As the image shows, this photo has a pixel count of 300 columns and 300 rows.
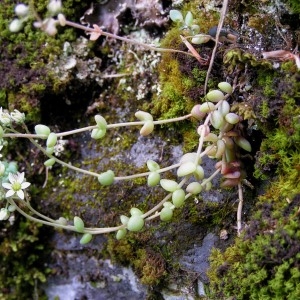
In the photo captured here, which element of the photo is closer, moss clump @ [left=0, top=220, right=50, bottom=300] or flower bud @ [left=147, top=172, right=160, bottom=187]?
flower bud @ [left=147, top=172, right=160, bottom=187]

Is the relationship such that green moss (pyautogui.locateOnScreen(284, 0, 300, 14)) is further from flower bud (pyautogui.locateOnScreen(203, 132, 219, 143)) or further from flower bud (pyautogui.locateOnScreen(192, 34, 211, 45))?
flower bud (pyautogui.locateOnScreen(203, 132, 219, 143))

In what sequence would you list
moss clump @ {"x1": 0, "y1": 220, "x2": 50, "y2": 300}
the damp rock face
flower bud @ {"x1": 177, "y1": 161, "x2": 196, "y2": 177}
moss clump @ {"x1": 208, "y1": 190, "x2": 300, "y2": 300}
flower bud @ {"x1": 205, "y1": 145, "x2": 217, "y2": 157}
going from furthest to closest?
moss clump @ {"x1": 0, "y1": 220, "x2": 50, "y2": 300} → the damp rock face → flower bud @ {"x1": 205, "y1": 145, "x2": 217, "y2": 157} → flower bud @ {"x1": 177, "y1": 161, "x2": 196, "y2": 177} → moss clump @ {"x1": 208, "y1": 190, "x2": 300, "y2": 300}

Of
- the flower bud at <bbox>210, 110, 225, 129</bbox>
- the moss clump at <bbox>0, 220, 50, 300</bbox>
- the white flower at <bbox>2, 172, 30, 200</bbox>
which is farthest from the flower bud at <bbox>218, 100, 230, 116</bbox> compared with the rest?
the moss clump at <bbox>0, 220, 50, 300</bbox>

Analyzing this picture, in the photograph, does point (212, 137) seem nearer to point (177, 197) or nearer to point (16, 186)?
point (177, 197)

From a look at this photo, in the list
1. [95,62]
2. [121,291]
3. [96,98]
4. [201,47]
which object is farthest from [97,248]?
[201,47]

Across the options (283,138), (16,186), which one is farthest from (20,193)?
(283,138)

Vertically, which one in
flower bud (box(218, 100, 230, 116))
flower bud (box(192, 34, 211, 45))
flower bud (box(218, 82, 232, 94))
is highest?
flower bud (box(192, 34, 211, 45))
